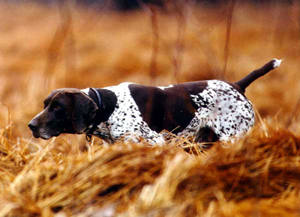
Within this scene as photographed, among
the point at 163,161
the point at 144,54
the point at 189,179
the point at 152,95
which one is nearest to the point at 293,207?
the point at 189,179

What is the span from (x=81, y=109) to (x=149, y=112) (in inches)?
20.4

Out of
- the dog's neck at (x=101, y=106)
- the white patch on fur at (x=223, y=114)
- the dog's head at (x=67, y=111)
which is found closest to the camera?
the dog's head at (x=67, y=111)

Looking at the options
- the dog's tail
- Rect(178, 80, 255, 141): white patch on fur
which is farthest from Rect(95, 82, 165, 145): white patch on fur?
the dog's tail

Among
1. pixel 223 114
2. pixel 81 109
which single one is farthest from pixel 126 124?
pixel 223 114

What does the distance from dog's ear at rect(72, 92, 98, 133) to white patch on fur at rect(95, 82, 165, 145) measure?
0.17 meters

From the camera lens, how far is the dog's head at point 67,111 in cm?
400

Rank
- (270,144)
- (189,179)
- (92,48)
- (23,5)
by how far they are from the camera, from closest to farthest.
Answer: (189,179)
(270,144)
(92,48)
(23,5)

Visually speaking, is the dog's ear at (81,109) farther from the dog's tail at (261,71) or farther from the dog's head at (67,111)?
the dog's tail at (261,71)

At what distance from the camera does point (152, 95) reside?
13.8 ft

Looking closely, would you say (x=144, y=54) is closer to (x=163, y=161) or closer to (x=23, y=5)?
(x=23, y=5)

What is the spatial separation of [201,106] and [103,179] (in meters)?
1.61

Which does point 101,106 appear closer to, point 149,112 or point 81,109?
point 81,109

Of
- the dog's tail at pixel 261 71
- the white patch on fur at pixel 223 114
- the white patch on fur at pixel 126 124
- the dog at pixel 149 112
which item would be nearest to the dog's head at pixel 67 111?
the dog at pixel 149 112

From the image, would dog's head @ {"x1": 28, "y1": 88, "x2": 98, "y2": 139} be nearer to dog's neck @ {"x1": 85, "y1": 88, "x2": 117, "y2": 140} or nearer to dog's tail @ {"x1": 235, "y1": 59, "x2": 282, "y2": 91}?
dog's neck @ {"x1": 85, "y1": 88, "x2": 117, "y2": 140}
